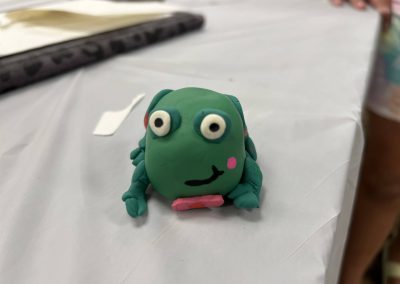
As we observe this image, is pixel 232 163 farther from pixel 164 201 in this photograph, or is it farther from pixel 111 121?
pixel 111 121

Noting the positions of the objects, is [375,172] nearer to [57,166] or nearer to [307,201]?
[307,201]

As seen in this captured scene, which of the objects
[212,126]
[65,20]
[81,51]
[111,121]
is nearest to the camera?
[212,126]

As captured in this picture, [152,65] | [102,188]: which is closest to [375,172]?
[152,65]

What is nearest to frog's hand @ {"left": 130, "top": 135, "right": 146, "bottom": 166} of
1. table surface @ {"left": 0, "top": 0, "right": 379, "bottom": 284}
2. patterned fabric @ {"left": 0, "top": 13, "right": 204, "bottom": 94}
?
table surface @ {"left": 0, "top": 0, "right": 379, "bottom": 284}

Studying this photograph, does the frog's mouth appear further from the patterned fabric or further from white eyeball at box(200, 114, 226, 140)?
the patterned fabric

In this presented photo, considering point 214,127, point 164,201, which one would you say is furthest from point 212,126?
point 164,201

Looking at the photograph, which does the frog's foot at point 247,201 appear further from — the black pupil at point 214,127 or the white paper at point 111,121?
the white paper at point 111,121
